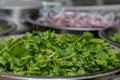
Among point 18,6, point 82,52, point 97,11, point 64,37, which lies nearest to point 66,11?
point 97,11

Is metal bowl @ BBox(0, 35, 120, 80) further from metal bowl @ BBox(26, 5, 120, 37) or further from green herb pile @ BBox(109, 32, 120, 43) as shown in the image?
metal bowl @ BBox(26, 5, 120, 37)

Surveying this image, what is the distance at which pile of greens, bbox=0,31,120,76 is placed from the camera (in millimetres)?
1495

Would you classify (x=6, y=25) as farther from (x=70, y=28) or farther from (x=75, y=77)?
(x=75, y=77)

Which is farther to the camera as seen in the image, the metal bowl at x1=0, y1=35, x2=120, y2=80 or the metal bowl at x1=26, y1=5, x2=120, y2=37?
Result: the metal bowl at x1=26, y1=5, x2=120, y2=37

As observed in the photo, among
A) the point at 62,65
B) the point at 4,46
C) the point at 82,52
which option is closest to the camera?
the point at 62,65

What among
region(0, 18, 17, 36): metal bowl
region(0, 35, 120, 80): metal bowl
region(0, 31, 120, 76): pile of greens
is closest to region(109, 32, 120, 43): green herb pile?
region(0, 31, 120, 76): pile of greens

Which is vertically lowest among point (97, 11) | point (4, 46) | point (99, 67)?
point (99, 67)

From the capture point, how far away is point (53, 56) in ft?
5.08

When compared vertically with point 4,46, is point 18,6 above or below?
above

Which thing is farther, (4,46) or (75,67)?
(4,46)

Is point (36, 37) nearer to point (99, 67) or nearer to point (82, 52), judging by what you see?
point (82, 52)

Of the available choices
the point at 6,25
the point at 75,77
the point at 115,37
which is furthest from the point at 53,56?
the point at 6,25

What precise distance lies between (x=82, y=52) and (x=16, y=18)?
177 centimetres

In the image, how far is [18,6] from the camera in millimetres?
3318
